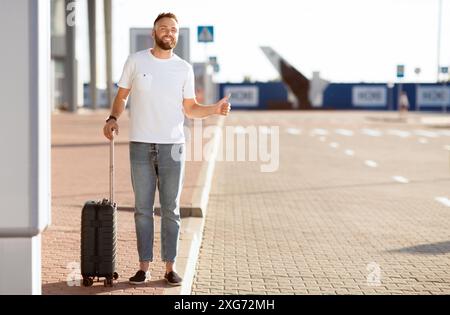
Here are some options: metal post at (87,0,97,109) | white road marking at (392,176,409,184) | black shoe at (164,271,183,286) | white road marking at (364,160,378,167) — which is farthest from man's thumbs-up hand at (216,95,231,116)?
metal post at (87,0,97,109)

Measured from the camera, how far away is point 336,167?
59.0 feet

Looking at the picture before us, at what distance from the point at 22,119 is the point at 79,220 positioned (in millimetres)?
4615

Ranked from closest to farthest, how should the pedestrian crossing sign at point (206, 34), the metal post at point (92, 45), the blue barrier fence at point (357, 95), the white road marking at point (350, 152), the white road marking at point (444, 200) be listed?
the white road marking at point (444, 200) → the white road marking at point (350, 152) → the pedestrian crossing sign at point (206, 34) → the metal post at point (92, 45) → the blue barrier fence at point (357, 95)

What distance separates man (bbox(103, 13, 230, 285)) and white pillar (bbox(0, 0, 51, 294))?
41.8 inches

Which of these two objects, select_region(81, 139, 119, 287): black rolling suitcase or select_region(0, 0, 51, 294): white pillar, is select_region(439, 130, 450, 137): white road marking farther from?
select_region(0, 0, 51, 294): white pillar

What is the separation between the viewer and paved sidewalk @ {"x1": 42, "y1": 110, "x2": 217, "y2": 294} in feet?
20.0

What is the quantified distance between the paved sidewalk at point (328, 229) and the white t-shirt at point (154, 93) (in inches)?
49.7

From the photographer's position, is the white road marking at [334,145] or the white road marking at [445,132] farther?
the white road marking at [445,132]

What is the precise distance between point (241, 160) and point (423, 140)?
33.1 feet

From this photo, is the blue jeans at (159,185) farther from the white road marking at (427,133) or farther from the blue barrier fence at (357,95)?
the blue barrier fence at (357,95)

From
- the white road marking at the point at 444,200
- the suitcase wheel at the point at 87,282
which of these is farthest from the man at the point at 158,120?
the white road marking at the point at 444,200

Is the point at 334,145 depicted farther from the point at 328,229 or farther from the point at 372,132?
the point at 328,229

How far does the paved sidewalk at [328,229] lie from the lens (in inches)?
271

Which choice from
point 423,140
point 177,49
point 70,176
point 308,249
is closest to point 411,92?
point 423,140
